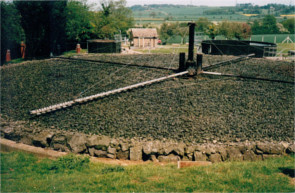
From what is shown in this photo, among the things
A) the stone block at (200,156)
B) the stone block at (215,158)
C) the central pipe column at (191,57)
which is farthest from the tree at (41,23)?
the stone block at (215,158)

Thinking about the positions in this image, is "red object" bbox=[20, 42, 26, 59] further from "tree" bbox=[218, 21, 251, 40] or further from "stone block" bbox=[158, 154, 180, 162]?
"tree" bbox=[218, 21, 251, 40]

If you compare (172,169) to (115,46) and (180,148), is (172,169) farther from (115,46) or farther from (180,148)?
(115,46)

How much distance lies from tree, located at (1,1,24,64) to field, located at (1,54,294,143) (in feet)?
20.9

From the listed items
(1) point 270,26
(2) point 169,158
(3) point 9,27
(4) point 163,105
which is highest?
(1) point 270,26

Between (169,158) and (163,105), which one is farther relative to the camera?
(163,105)

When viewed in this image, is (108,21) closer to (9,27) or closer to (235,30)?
(9,27)

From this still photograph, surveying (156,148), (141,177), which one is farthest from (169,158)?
(141,177)

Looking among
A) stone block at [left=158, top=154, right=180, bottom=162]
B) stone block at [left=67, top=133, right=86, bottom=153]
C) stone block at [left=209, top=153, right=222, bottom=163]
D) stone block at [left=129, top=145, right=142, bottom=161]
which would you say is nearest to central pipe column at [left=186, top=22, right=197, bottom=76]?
stone block at [left=209, top=153, right=222, bottom=163]

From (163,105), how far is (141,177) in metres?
4.12

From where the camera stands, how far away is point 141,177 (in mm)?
5695

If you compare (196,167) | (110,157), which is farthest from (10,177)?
(196,167)

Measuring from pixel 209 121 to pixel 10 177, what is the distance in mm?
5643

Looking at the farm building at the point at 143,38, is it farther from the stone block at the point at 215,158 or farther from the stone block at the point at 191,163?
the stone block at the point at 191,163

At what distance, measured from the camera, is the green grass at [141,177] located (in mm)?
5156
